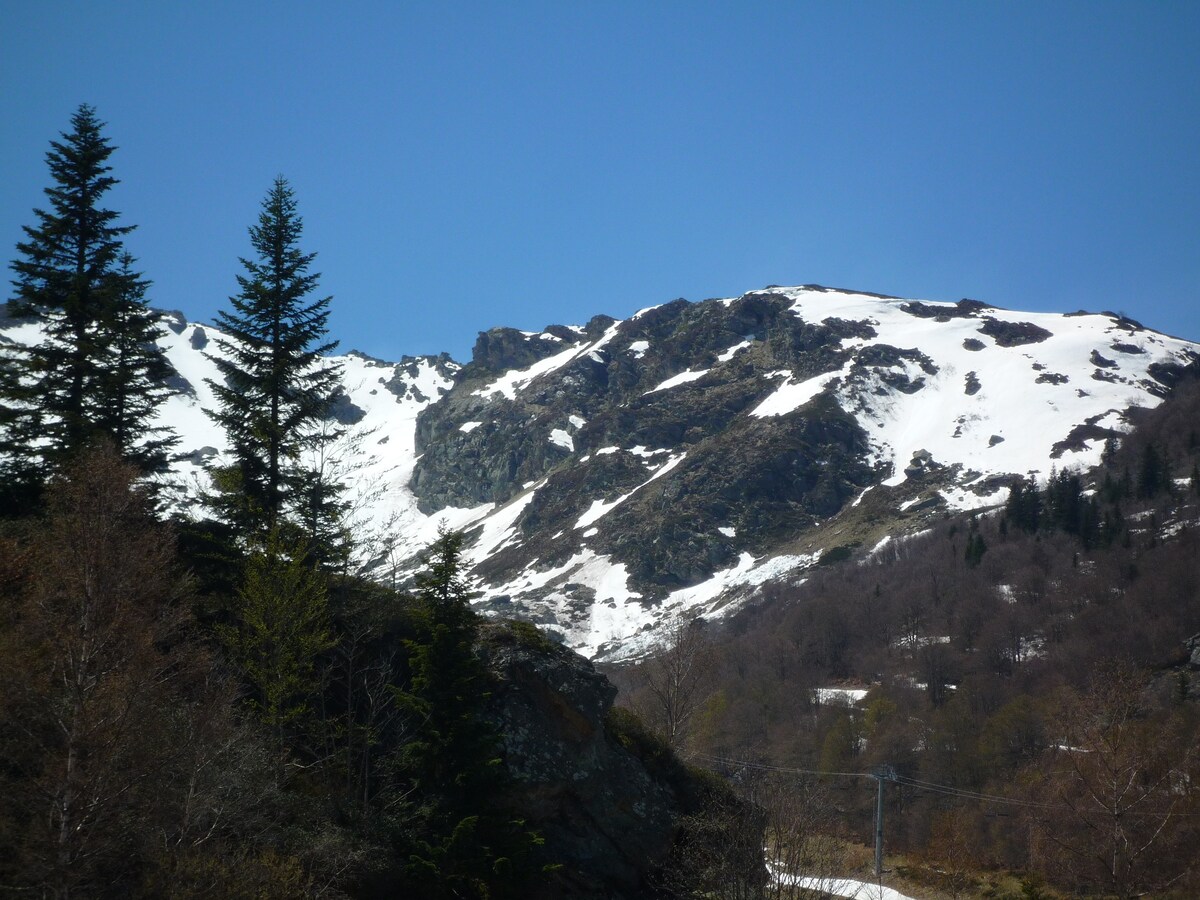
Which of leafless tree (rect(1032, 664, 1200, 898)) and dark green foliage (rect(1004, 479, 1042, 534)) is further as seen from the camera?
dark green foliage (rect(1004, 479, 1042, 534))

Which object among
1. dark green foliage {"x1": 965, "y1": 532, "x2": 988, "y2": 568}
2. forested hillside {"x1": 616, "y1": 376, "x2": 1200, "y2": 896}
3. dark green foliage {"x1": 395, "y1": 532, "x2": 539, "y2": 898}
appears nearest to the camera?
dark green foliage {"x1": 395, "y1": 532, "x2": 539, "y2": 898}

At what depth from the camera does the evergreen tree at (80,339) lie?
2780 cm

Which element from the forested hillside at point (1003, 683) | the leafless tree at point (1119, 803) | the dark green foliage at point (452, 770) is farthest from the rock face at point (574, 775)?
the leafless tree at point (1119, 803)

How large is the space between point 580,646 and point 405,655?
136052mm

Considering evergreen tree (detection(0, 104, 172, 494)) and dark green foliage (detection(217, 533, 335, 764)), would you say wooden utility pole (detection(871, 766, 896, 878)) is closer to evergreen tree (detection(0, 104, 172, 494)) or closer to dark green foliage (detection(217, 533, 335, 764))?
dark green foliage (detection(217, 533, 335, 764))

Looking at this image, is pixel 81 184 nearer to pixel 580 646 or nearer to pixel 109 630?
pixel 109 630

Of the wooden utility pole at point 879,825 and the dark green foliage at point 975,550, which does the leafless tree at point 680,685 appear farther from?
the dark green foliage at point 975,550

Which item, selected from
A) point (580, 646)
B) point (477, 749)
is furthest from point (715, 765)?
point (580, 646)

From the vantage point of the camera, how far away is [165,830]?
1591cm

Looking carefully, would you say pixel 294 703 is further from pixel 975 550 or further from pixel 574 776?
pixel 975 550

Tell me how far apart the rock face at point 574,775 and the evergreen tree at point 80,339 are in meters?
13.1

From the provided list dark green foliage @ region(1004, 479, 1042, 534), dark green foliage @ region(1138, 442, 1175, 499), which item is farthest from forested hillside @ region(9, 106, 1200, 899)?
dark green foliage @ region(1138, 442, 1175, 499)

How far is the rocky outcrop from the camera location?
963 inches

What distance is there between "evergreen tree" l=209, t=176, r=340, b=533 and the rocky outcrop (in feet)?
27.2
